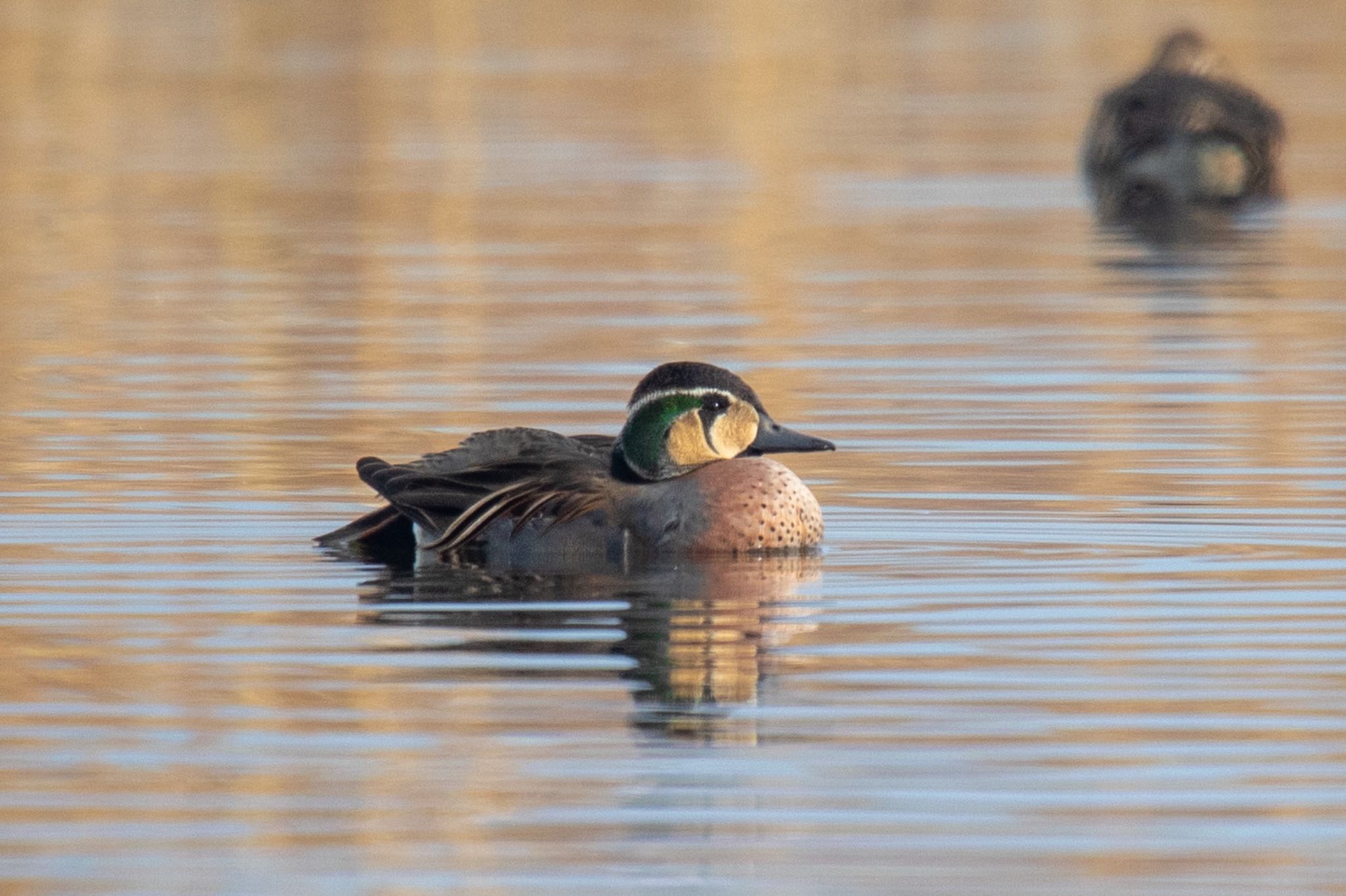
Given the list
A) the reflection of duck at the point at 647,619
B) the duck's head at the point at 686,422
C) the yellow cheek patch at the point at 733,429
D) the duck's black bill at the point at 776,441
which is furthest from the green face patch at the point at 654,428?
the reflection of duck at the point at 647,619

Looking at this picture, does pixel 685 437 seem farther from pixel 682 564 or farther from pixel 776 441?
pixel 682 564

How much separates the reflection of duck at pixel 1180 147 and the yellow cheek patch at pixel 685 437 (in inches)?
606

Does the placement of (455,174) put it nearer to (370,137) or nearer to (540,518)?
(370,137)

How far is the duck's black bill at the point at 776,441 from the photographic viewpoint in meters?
10.3

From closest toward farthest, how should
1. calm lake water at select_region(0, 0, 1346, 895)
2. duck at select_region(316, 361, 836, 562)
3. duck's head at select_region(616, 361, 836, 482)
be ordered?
calm lake water at select_region(0, 0, 1346, 895) → duck at select_region(316, 361, 836, 562) → duck's head at select_region(616, 361, 836, 482)

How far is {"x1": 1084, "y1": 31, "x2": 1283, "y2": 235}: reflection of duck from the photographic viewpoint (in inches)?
1009

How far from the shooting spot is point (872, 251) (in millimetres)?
21547

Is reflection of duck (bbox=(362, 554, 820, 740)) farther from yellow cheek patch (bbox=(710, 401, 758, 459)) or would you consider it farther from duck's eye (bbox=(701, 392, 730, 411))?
duck's eye (bbox=(701, 392, 730, 411))

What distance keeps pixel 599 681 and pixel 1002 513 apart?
3.11 m

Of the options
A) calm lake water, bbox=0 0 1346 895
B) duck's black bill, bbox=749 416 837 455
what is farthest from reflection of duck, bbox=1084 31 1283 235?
duck's black bill, bbox=749 416 837 455

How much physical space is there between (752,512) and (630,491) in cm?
40

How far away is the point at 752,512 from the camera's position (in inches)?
394

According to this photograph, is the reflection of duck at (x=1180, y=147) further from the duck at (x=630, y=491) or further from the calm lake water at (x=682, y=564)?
the duck at (x=630, y=491)

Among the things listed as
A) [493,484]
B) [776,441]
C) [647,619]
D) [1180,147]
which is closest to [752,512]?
[776,441]
